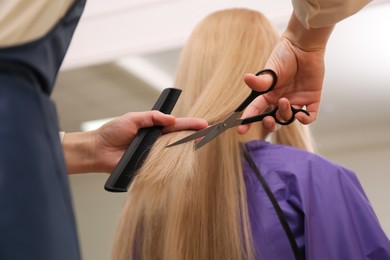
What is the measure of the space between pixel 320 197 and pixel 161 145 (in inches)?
13.2

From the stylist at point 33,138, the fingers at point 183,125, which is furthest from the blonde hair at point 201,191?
the stylist at point 33,138

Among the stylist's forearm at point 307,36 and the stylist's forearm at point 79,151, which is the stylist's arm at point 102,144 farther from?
the stylist's forearm at point 307,36

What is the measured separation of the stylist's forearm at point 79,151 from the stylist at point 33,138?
0.57 meters

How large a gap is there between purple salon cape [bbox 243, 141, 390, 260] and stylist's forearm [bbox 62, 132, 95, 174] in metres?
0.31

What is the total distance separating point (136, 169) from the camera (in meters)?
0.97

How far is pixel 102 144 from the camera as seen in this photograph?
1074 mm

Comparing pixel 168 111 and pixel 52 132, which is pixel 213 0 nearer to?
pixel 168 111

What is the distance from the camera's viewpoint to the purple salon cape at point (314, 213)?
46.0 inches

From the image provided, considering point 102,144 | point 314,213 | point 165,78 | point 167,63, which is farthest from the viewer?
point 165,78

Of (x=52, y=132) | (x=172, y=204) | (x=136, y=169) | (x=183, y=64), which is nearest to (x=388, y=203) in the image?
(x=183, y=64)

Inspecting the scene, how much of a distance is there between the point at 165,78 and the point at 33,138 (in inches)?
115

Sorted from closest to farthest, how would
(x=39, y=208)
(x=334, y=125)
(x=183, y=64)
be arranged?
(x=39, y=208) < (x=183, y=64) < (x=334, y=125)

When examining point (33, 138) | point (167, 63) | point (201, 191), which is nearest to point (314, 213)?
point (201, 191)

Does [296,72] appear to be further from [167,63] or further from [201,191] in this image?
[167,63]
